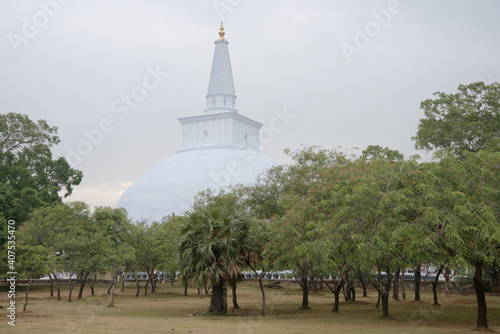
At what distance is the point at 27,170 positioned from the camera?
44500mm

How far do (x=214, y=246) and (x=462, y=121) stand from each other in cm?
2157

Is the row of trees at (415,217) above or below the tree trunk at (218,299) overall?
above

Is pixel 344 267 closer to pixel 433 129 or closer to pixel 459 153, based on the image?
pixel 459 153

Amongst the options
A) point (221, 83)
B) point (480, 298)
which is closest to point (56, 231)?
point (480, 298)

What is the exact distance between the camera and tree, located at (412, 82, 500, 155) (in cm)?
3544

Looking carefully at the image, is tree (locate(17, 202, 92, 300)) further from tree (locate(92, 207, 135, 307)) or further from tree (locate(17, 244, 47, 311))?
tree (locate(92, 207, 135, 307))

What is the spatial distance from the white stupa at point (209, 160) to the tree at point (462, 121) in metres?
33.3

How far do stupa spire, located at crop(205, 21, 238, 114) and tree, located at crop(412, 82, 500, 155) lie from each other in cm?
4437

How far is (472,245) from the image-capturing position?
1652 centimetres

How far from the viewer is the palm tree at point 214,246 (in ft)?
75.1

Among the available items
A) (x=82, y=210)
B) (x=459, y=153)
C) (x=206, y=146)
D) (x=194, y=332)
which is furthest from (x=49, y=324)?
(x=206, y=146)

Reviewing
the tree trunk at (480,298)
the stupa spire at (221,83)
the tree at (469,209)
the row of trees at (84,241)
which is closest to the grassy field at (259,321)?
the tree trunk at (480,298)

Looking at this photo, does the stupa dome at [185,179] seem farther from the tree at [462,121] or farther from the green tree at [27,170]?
the tree at [462,121]

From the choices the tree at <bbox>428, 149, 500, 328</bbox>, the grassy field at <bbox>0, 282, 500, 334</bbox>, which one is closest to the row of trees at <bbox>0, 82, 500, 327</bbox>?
the tree at <bbox>428, 149, 500, 328</bbox>
